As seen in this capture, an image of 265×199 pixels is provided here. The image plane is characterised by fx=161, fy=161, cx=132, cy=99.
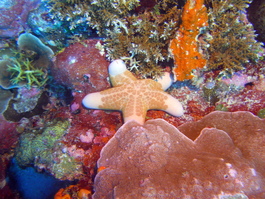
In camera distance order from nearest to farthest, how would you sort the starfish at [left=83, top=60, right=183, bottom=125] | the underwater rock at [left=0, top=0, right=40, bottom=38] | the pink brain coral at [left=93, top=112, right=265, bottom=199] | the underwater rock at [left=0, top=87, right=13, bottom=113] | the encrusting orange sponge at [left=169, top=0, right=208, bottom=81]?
1. the pink brain coral at [left=93, top=112, right=265, bottom=199]
2. the encrusting orange sponge at [left=169, top=0, right=208, bottom=81]
3. the starfish at [left=83, top=60, right=183, bottom=125]
4. the underwater rock at [left=0, top=0, right=40, bottom=38]
5. the underwater rock at [left=0, top=87, right=13, bottom=113]

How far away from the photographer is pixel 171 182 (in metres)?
2.43

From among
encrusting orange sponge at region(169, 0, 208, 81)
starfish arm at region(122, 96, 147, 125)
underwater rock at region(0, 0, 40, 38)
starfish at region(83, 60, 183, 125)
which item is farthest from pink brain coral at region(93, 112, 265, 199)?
underwater rock at region(0, 0, 40, 38)

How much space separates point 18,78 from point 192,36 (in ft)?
15.5

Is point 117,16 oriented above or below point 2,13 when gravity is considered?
below

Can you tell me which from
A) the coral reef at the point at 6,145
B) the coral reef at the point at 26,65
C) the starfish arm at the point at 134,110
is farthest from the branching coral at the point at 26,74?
the starfish arm at the point at 134,110

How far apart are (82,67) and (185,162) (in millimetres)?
2841

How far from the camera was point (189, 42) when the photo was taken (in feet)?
10.0

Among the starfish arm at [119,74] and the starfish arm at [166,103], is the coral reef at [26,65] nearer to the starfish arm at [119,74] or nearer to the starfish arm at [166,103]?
the starfish arm at [119,74]

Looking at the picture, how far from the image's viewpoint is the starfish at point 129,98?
356 centimetres

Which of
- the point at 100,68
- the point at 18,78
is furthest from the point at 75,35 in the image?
the point at 18,78

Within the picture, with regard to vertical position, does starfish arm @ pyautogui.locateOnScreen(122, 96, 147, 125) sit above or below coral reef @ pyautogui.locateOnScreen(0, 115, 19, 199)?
above

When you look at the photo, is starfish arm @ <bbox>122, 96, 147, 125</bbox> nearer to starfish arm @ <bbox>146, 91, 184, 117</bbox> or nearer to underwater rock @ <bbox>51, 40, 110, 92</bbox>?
starfish arm @ <bbox>146, 91, 184, 117</bbox>

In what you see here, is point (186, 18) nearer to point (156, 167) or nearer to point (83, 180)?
point (156, 167)

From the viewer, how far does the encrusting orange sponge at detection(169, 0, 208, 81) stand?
9.21 feet
